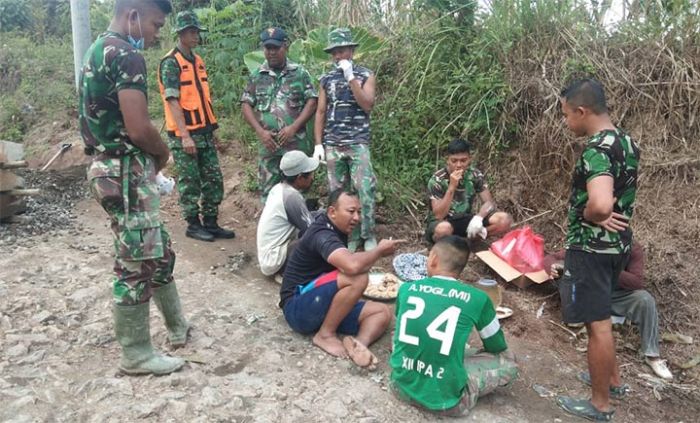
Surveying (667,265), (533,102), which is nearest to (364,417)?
(667,265)

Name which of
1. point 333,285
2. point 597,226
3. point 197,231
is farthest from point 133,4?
point 197,231

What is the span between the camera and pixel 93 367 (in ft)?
10.4

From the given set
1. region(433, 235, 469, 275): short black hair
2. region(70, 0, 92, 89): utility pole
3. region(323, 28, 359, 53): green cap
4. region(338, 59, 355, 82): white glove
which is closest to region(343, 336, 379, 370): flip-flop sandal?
region(433, 235, 469, 275): short black hair

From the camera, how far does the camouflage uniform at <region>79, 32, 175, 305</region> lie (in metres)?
2.67

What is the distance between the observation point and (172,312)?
336 centimetres

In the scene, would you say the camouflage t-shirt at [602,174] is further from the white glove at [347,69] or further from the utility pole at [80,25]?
the utility pole at [80,25]

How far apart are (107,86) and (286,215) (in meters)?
1.78

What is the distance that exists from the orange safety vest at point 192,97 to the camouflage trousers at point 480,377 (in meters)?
3.11

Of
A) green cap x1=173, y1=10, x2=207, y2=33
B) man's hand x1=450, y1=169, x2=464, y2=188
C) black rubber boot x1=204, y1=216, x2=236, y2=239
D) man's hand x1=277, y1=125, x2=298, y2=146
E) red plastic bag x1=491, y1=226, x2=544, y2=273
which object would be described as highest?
green cap x1=173, y1=10, x2=207, y2=33

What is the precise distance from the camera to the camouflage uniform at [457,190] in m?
4.90

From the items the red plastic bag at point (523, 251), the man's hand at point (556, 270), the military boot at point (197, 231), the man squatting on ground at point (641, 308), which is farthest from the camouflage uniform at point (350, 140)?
the man squatting on ground at point (641, 308)

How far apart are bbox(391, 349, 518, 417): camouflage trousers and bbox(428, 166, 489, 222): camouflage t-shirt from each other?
6.40ft

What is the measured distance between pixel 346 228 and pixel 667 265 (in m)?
2.86

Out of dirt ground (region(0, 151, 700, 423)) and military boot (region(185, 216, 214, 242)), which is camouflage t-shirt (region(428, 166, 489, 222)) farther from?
military boot (region(185, 216, 214, 242))
